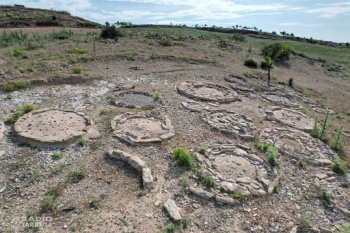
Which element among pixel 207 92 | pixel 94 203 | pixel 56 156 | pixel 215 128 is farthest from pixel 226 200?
pixel 207 92

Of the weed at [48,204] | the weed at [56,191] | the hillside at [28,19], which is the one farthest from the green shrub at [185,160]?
the hillside at [28,19]

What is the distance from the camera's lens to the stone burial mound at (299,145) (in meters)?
7.34

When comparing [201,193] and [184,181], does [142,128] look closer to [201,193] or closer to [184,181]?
[184,181]

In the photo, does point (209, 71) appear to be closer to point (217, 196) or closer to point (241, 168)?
point (241, 168)

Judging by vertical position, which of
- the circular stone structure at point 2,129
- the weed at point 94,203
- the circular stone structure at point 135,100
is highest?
the circular stone structure at point 135,100

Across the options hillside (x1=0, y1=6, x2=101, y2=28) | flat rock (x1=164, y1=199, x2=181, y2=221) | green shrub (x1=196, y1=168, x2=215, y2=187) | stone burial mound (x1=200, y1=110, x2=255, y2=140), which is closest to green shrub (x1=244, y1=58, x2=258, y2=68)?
stone burial mound (x1=200, y1=110, x2=255, y2=140)

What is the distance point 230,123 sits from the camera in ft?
29.0

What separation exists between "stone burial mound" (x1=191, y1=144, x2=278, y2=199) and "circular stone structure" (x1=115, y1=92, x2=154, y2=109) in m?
3.89

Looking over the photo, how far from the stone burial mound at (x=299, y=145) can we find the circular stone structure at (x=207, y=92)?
10.5 feet

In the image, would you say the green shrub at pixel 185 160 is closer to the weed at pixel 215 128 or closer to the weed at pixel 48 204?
the weed at pixel 215 128

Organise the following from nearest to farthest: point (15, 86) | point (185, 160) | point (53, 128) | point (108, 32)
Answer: point (185, 160) < point (53, 128) < point (15, 86) < point (108, 32)

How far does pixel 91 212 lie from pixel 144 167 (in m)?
1.67

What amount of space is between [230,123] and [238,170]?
2.93 m

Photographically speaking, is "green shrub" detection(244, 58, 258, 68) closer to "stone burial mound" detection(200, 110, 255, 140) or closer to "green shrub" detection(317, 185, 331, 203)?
"stone burial mound" detection(200, 110, 255, 140)
